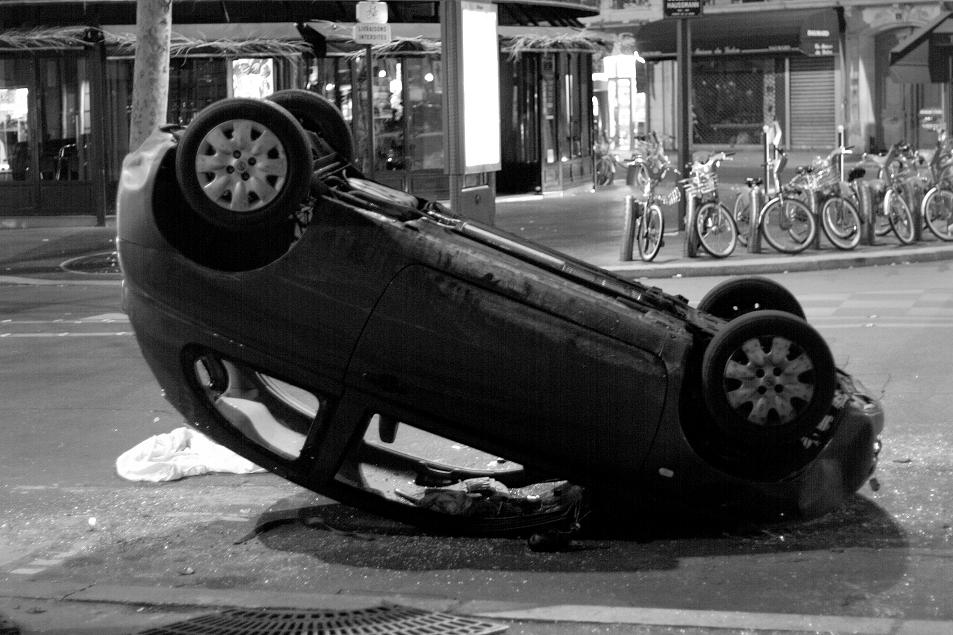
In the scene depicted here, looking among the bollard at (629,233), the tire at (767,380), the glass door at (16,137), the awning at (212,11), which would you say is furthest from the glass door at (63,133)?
the tire at (767,380)

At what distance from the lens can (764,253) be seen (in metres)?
17.8

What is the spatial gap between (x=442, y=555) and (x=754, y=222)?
1227 centimetres

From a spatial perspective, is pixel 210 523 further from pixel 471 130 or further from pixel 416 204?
pixel 471 130

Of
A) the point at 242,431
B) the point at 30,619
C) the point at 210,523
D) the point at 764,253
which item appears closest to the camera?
the point at 30,619

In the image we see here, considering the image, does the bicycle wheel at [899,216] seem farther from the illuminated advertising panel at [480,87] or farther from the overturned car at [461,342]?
the overturned car at [461,342]

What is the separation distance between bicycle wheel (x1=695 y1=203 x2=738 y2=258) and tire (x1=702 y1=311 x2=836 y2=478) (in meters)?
11.6

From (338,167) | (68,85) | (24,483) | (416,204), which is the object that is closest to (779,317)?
(416,204)

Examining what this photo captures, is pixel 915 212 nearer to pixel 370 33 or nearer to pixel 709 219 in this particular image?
pixel 709 219

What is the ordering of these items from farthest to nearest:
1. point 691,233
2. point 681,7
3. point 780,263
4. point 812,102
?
1. point 812,102
2. point 681,7
3. point 691,233
4. point 780,263

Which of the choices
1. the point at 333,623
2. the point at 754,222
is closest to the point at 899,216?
the point at 754,222

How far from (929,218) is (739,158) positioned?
25194mm

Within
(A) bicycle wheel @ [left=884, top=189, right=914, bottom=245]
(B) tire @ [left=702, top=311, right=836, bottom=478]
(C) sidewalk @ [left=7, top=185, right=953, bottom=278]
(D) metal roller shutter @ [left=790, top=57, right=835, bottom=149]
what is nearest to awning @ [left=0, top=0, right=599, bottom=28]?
(C) sidewalk @ [left=7, top=185, right=953, bottom=278]

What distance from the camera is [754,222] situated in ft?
57.9

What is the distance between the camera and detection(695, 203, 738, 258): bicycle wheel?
57.1ft
